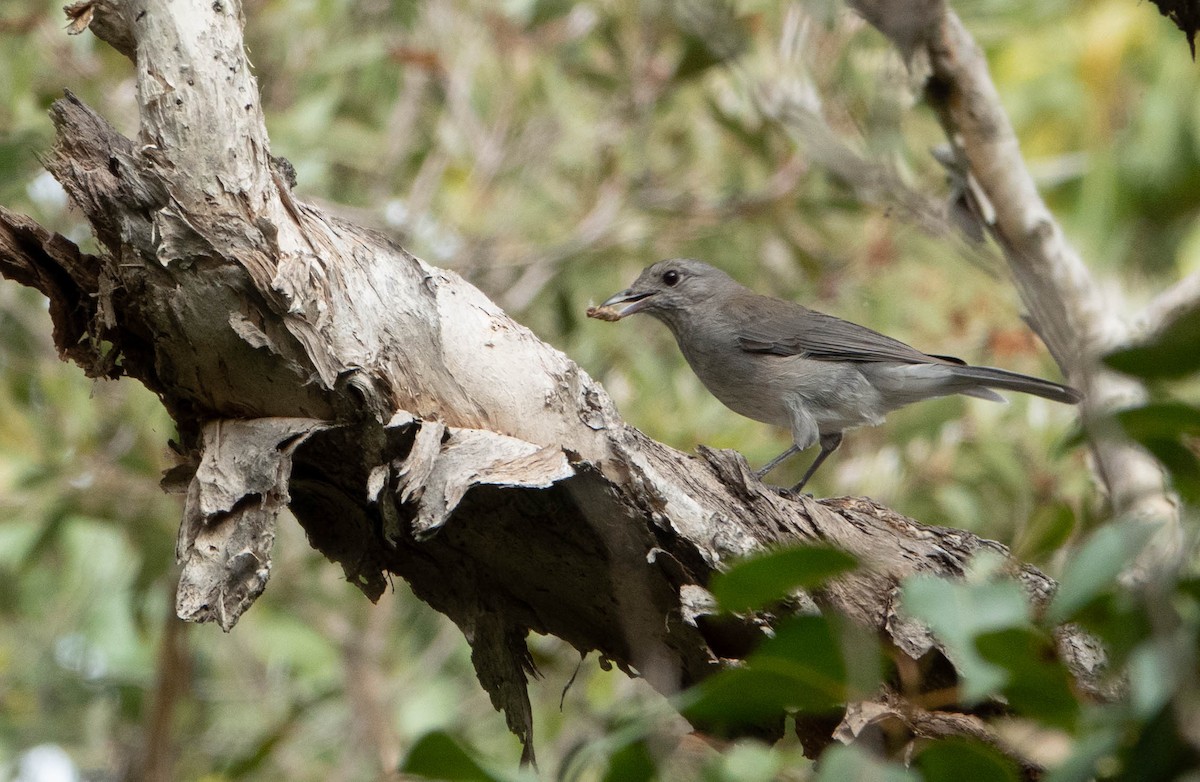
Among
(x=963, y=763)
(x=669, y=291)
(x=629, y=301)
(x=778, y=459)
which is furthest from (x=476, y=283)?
(x=963, y=763)

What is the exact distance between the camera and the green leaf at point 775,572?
1.16 m

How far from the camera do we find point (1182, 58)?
955 centimetres

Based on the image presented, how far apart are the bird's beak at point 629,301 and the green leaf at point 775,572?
4.71 m

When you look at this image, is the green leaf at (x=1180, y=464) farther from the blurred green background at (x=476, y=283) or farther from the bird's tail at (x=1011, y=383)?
the blurred green background at (x=476, y=283)

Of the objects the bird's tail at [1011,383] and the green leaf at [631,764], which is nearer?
the green leaf at [631,764]

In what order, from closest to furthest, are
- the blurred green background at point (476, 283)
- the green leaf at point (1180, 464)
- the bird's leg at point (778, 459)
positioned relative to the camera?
the green leaf at point (1180, 464)
the bird's leg at point (778, 459)
the blurred green background at point (476, 283)

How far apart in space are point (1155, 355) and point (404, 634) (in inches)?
270

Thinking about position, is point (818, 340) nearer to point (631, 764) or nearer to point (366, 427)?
point (366, 427)

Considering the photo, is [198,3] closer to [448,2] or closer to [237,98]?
[237,98]

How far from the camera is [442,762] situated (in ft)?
3.98

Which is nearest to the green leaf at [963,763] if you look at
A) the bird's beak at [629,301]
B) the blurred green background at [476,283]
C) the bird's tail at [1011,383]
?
the bird's tail at [1011,383]

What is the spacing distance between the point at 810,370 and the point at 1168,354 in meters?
4.38

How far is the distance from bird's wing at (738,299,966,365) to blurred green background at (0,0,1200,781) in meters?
0.53

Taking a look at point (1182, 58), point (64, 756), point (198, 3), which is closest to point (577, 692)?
point (64, 756)
